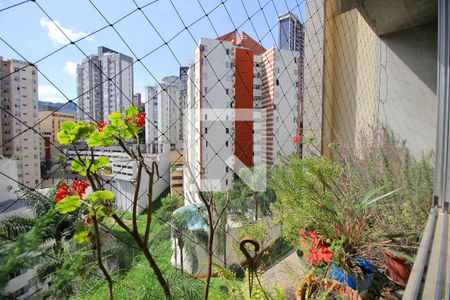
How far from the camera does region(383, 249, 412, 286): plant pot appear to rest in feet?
3.50

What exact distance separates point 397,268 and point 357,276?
0.30 metres

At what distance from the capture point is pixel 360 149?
2.14 meters

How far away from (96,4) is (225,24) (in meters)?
0.67

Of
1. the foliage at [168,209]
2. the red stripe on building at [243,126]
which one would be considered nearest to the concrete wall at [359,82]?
the red stripe on building at [243,126]

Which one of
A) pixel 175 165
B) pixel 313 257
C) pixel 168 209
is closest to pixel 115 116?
pixel 175 165

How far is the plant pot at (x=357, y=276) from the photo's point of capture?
902mm

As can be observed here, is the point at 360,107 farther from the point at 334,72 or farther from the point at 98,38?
the point at 98,38

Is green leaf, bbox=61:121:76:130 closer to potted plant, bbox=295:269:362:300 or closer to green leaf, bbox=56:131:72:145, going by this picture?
green leaf, bbox=56:131:72:145

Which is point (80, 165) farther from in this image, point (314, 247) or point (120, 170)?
point (314, 247)

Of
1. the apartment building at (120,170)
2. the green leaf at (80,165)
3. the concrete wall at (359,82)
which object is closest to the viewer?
the green leaf at (80,165)

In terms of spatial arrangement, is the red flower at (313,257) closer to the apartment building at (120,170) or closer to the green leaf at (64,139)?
the apartment building at (120,170)

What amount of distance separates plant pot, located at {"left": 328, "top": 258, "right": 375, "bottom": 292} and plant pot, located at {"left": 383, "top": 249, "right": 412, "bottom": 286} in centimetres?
15

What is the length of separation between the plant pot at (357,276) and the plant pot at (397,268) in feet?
0.51

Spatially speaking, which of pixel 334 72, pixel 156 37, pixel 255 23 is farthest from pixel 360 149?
pixel 156 37
